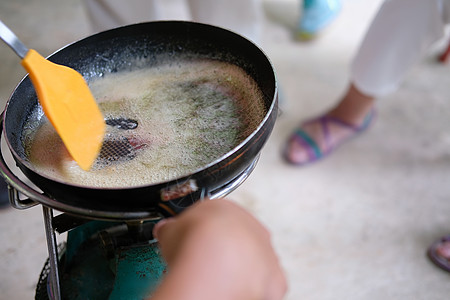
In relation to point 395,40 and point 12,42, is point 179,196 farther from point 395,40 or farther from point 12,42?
point 395,40

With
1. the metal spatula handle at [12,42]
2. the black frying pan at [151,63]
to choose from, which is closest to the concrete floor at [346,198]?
the black frying pan at [151,63]

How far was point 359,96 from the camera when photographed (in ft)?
5.08

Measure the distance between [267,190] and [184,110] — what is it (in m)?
0.76

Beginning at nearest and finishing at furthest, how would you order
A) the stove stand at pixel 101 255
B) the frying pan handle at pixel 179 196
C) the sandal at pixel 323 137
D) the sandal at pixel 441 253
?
1. the frying pan handle at pixel 179 196
2. the stove stand at pixel 101 255
3. the sandal at pixel 441 253
4. the sandal at pixel 323 137

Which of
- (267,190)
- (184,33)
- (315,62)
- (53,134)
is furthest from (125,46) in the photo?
(315,62)

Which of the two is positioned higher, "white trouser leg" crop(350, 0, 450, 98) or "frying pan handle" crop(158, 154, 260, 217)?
"frying pan handle" crop(158, 154, 260, 217)

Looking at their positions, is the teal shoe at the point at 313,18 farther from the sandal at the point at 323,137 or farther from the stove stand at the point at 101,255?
the stove stand at the point at 101,255

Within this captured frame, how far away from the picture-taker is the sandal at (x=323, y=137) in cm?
158

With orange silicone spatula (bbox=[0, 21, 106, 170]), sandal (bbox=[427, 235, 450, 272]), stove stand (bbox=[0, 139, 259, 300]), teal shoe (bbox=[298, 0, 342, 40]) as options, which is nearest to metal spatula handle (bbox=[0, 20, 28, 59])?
orange silicone spatula (bbox=[0, 21, 106, 170])

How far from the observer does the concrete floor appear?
126cm

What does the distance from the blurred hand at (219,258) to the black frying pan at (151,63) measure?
8cm

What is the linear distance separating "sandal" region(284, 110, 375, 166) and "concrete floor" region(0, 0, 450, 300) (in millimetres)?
29

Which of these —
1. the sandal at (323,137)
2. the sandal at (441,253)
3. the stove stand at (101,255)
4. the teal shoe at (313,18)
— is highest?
the stove stand at (101,255)

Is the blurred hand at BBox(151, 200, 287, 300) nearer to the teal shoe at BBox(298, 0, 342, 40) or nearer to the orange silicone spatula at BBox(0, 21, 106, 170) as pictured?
the orange silicone spatula at BBox(0, 21, 106, 170)
